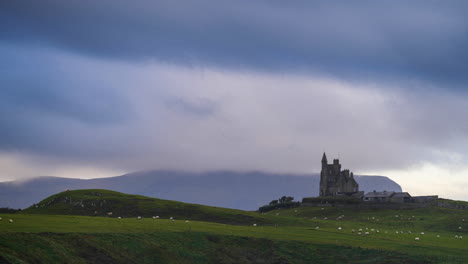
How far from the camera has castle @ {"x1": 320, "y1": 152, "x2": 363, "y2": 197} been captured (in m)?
185

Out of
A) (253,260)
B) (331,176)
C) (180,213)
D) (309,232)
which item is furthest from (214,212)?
(331,176)

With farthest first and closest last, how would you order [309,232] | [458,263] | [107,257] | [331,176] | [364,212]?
[331,176] → [364,212] → [309,232] → [458,263] → [107,257]

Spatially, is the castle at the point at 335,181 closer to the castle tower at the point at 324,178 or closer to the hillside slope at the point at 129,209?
the castle tower at the point at 324,178

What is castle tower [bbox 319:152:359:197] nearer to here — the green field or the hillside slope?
the hillside slope

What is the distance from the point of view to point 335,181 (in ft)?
623

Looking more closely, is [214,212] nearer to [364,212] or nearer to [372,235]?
[372,235]

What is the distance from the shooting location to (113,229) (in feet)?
205

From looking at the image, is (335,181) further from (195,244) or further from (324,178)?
(195,244)

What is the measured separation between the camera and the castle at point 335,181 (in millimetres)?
185125

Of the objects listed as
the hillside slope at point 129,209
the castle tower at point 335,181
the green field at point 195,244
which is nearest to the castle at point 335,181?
the castle tower at point 335,181

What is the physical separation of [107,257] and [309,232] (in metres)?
33.2

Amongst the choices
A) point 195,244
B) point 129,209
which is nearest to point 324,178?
point 129,209

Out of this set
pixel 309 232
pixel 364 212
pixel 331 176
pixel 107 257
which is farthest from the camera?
pixel 331 176

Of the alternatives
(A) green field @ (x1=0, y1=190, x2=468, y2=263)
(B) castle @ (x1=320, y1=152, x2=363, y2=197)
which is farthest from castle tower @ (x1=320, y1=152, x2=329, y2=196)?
(A) green field @ (x1=0, y1=190, x2=468, y2=263)
